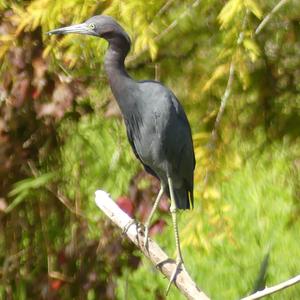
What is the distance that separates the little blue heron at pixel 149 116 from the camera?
3221 mm

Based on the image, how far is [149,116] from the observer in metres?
3.39

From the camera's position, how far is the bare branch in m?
3.25

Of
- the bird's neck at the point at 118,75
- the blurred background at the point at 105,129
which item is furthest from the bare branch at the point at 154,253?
the blurred background at the point at 105,129

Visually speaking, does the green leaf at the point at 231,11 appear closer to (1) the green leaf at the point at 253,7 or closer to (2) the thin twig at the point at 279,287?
(1) the green leaf at the point at 253,7

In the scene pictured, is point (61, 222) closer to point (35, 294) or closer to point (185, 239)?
point (35, 294)

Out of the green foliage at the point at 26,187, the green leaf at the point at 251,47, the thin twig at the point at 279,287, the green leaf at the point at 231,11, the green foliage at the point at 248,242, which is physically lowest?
the green foliage at the point at 248,242

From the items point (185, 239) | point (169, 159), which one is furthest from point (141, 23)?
point (185, 239)

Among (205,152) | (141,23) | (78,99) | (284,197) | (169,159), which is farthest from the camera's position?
(284,197)

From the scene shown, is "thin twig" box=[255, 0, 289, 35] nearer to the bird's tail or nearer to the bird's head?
the bird's tail

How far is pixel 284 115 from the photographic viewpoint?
4.38 m

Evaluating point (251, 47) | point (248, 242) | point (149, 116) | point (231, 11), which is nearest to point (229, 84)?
point (251, 47)

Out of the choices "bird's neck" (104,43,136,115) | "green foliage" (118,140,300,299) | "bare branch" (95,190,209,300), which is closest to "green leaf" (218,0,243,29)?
"bird's neck" (104,43,136,115)

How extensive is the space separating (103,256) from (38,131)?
0.59 meters

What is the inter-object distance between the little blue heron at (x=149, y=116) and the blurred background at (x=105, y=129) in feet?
1.45
